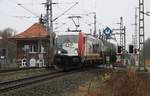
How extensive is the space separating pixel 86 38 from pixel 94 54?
4.74 metres

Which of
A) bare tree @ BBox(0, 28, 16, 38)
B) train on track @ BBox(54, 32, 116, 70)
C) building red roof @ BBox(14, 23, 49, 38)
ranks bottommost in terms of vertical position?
train on track @ BBox(54, 32, 116, 70)

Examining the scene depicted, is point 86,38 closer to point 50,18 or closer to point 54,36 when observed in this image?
point 54,36

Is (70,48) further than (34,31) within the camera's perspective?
No

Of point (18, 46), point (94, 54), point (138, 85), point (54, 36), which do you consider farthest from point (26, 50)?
point (138, 85)

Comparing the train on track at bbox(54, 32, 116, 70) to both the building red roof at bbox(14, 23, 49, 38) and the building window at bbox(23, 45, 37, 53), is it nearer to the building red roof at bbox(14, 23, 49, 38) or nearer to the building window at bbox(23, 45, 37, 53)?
the building window at bbox(23, 45, 37, 53)

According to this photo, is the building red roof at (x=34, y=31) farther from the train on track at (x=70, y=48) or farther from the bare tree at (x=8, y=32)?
the bare tree at (x=8, y=32)

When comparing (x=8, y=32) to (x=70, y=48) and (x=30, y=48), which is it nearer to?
(x=30, y=48)

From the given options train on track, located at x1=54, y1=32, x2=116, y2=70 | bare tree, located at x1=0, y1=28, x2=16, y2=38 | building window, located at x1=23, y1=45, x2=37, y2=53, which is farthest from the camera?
bare tree, located at x1=0, y1=28, x2=16, y2=38

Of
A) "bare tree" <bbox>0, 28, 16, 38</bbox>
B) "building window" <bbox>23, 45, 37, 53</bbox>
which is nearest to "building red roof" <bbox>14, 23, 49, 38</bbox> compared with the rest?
"building window" <bbox>23, 45, 37, 53</bbox>

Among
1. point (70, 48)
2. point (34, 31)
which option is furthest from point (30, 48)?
point (70, 48)

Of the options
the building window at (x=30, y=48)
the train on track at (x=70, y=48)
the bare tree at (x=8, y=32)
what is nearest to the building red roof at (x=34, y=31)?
the building window at (x=30, y=48)

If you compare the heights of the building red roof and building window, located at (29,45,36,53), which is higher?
the building red roof

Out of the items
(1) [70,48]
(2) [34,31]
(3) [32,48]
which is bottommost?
(1) [70,48]

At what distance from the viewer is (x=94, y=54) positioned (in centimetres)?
4025
